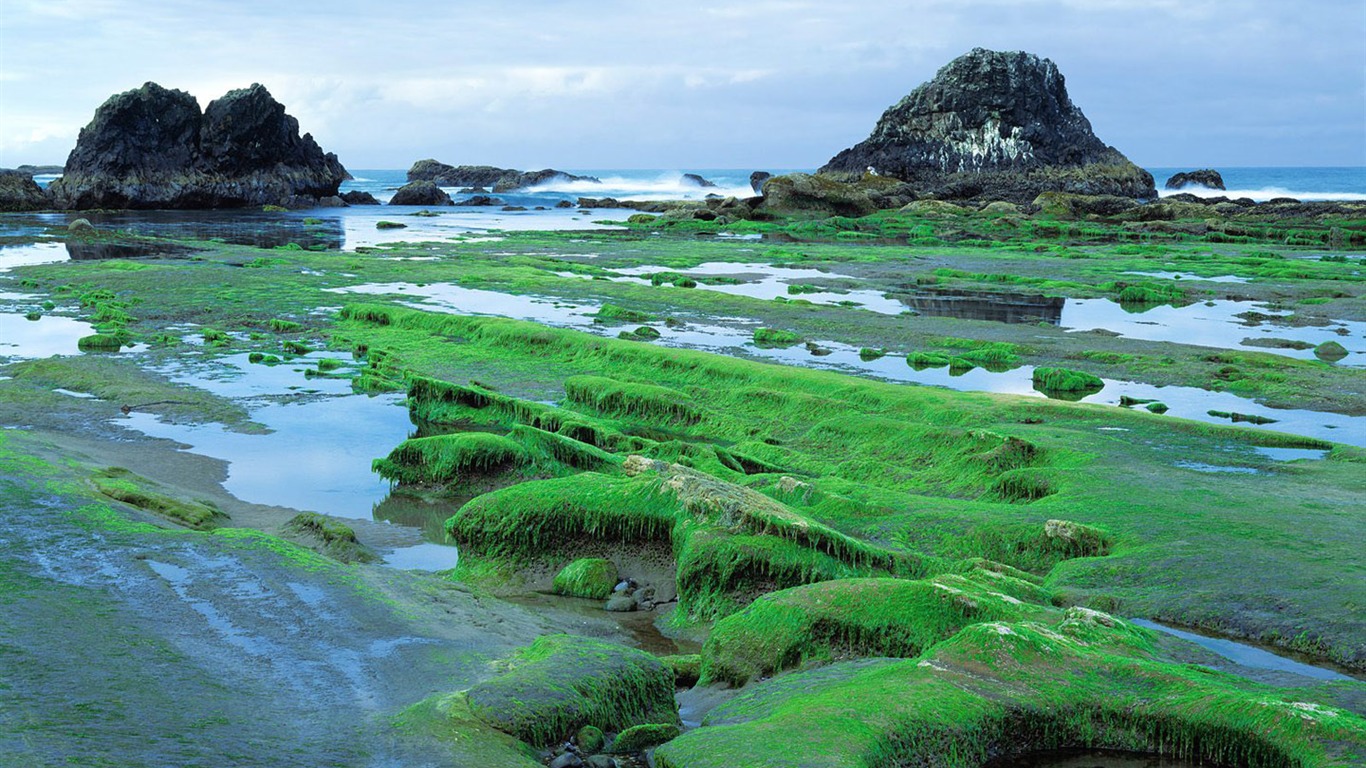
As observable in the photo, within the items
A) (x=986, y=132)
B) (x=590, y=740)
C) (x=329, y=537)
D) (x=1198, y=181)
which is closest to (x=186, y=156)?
(x=986, y=132)

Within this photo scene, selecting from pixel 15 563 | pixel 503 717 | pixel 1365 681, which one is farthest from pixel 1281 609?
pixel 15 563

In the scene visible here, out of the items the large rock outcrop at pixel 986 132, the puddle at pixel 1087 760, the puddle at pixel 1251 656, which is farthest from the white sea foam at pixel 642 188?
the puddle at pixel 1087 760

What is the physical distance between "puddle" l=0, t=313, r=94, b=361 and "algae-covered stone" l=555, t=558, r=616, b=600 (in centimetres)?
1637

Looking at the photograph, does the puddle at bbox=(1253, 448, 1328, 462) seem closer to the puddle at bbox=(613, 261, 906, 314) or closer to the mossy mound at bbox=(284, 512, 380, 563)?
the mossy mound at bbox=(284, 512, 380, 563)

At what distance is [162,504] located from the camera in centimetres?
1147

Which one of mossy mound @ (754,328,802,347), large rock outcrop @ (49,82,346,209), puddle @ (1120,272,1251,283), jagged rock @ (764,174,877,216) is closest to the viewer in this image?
mossy mound @ (754,328,802,347)

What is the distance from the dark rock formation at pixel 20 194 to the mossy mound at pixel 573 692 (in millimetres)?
89581

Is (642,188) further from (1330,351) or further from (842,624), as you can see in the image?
(842,624)

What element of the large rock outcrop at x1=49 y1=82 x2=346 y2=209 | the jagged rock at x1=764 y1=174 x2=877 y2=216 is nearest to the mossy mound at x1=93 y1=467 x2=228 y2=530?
the jagged rock at x1=764 y1=174 x2=877 y2=216

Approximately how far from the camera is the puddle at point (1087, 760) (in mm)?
6707

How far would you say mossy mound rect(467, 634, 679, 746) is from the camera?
6480 mm

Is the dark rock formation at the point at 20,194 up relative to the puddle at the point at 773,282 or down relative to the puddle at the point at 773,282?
up

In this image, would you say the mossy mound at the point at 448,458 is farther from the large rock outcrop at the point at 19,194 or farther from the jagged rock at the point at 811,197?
the large rock outcrop at the point at 19,194

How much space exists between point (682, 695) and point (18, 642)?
4.58 meters
